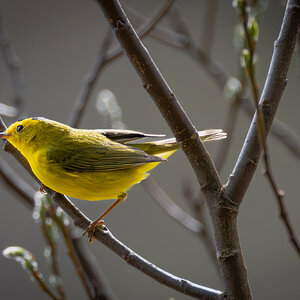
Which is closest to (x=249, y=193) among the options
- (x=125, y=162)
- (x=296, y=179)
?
(x=296, y=179)

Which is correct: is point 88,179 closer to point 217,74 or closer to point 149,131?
point 217,74

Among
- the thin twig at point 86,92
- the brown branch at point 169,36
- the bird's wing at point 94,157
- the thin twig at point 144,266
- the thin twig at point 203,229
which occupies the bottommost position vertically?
the thin twig at point 144,266

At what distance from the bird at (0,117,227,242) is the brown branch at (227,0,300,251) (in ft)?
→ 2.14

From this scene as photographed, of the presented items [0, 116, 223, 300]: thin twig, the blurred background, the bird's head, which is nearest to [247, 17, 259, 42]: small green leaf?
[0, 116, 223, 300]: thin twig

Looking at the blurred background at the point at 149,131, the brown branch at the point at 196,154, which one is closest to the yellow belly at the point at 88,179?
the brown branch at the point at 196,154

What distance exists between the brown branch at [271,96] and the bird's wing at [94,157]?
2.63ft

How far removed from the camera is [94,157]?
207cm

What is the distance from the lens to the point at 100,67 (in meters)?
2.13

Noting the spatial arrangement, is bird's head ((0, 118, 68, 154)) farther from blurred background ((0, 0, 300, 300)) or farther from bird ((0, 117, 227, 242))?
blurred background ((0, 0, 300, 300))

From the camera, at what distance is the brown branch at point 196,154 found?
110 cm

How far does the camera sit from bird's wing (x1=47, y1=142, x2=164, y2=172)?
2006 millimetres

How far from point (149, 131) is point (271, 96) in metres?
3.46

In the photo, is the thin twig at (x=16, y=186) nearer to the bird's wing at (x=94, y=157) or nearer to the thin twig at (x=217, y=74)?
the bird's wing at (x=94, y=157)

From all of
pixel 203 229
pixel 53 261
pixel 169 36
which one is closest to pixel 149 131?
pixel 169 36
